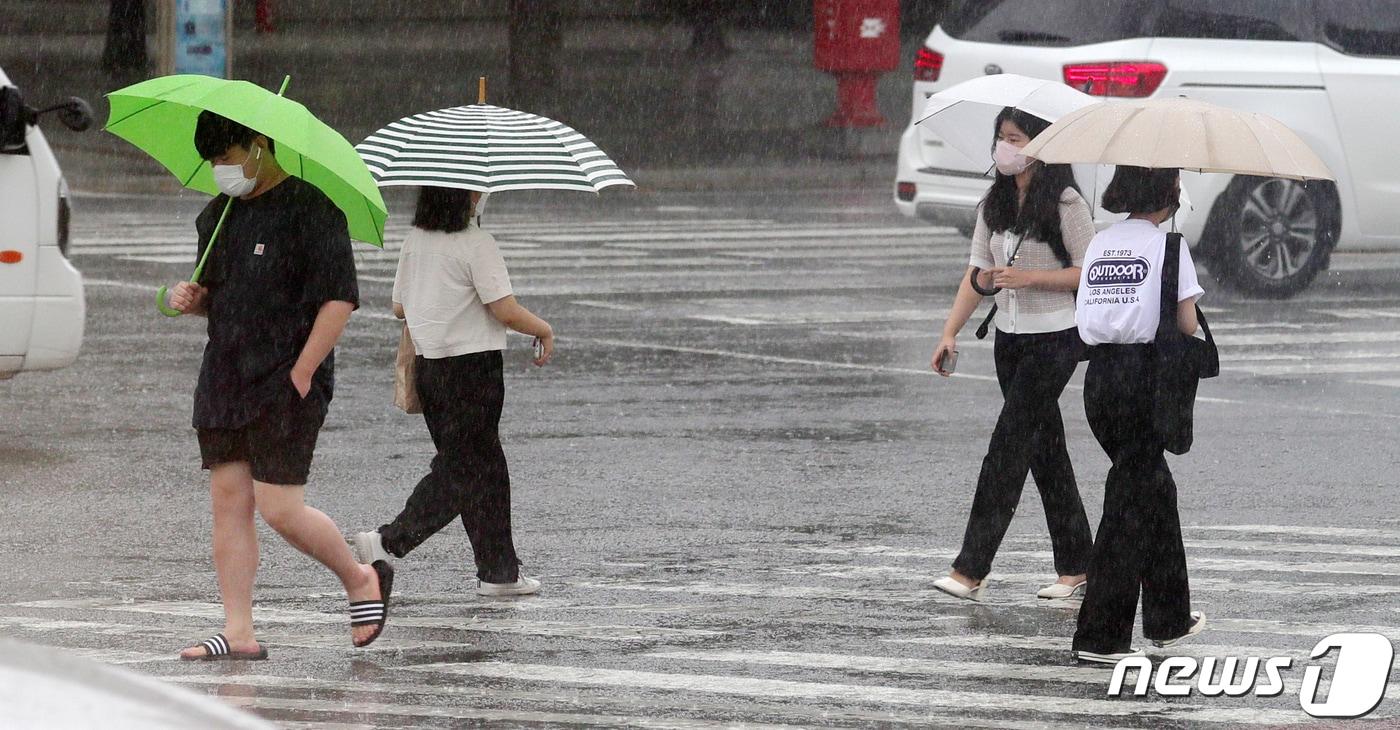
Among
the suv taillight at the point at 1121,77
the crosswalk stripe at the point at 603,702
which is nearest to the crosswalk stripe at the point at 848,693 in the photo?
the crosswalk stripe at the point at 603,702

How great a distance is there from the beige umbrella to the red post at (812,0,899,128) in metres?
20.7

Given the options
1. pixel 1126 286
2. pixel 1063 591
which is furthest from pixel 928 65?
pixel 1126 286

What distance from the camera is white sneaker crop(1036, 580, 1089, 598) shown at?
7648mm

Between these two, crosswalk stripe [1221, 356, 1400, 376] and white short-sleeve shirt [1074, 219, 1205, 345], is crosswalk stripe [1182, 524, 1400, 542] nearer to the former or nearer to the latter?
white short-sleeve shirt [1074, 219, 1205, 345]

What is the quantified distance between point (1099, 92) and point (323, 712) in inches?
390

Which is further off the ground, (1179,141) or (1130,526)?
(1179,141)

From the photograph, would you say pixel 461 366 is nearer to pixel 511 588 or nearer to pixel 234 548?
pixel 511 588

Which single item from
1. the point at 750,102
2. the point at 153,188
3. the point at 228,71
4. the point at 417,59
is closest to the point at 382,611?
the point at 153,188

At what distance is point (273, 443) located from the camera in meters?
6.67

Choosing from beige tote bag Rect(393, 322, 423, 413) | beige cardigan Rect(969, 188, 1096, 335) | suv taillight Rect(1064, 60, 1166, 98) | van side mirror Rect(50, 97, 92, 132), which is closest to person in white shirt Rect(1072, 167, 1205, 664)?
beige cardigan Rect(969, 188, 1096, 335)

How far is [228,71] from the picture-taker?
1008 inches

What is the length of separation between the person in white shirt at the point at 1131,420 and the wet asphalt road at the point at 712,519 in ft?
0.67

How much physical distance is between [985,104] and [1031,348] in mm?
873

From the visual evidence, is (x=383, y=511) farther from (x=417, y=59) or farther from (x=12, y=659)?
(x=417, y=59)
